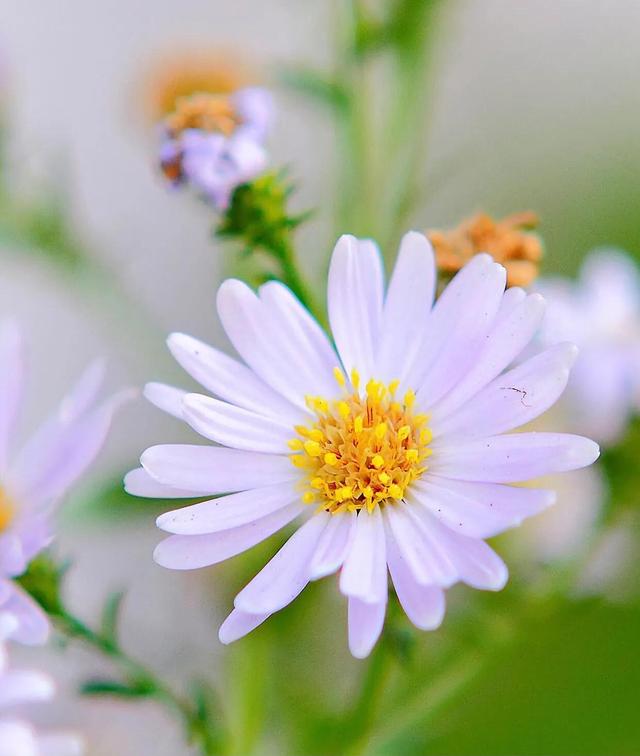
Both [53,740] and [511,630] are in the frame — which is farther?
[511,630]

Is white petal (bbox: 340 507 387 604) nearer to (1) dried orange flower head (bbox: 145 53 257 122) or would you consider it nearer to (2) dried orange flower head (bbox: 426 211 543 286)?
(2) dried orange flower head (bbox: 426 211 543 286)

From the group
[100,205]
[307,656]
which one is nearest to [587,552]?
[307,656]

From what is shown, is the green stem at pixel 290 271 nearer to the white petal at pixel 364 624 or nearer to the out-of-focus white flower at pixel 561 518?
the white petal at pixel 364 624

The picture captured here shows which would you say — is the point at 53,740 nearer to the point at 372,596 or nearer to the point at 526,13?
the point at 372,596

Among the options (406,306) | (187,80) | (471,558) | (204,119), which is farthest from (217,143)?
(187,80)

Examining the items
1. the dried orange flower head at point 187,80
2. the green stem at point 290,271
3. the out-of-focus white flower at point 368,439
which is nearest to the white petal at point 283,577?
the out-of-focus white flower at point 368,439

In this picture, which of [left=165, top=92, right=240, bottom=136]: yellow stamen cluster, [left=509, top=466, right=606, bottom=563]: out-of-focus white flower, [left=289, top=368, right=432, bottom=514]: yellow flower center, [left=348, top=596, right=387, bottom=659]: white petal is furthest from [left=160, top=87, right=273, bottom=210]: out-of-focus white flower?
[left=509, top=466, right=606, bottom=563]: out-of-focus white flower
